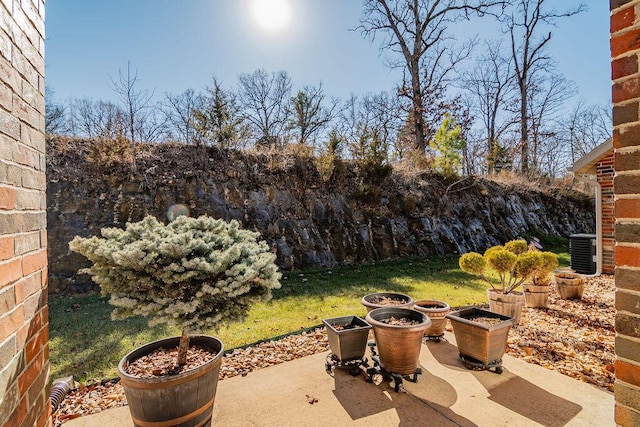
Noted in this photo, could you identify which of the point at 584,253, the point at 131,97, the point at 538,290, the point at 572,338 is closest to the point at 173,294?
the point at 572,338

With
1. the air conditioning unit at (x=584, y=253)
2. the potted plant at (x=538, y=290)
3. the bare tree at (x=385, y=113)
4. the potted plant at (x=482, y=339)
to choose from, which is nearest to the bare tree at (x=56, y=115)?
the bare tree at (x=385, y=113)

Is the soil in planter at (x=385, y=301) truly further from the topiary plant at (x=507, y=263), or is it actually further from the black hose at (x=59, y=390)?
the black hose at (x=59, y=390)

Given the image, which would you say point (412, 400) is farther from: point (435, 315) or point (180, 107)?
point (180, 107)

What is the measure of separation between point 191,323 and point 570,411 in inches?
110

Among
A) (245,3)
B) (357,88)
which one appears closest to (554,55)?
(357,88)

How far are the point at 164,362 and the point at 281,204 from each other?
593 centimetres

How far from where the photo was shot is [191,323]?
202 cm

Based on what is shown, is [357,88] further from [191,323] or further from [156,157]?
[191,323]

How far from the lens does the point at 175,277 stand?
1.97 metres

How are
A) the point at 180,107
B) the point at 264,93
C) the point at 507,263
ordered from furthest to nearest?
the point at 264,93 < the point at 180,107 < the point at 507,263

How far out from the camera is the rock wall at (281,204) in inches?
244

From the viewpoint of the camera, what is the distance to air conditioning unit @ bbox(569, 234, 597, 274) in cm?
708

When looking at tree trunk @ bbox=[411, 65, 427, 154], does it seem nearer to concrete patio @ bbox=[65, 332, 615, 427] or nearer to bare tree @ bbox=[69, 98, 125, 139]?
bare tree @ bbox=[69, 98, 125, 139]

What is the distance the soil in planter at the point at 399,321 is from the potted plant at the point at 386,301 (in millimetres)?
344
